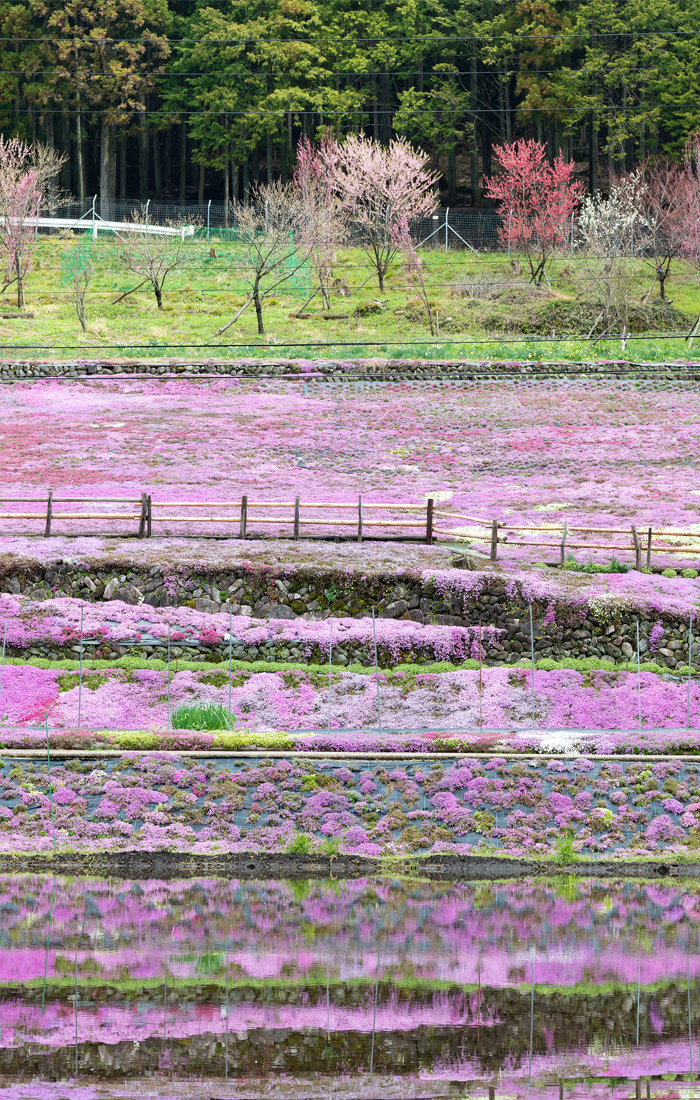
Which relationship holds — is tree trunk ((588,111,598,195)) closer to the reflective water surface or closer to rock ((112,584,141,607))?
rock ((112,584,141,607))

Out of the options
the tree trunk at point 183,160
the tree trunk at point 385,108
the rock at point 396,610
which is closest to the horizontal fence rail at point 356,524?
the rock at point 396,610

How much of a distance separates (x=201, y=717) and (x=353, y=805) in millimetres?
3766

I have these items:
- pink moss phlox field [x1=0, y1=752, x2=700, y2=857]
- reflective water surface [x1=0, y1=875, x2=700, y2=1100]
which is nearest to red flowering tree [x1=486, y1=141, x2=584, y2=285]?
pink moss phlox field [x1=0, y1=752, x2=700, y2=857]

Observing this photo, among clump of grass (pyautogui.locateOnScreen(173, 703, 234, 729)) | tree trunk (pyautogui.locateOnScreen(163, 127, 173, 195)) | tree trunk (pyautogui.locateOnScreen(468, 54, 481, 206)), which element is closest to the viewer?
clump of grass (pyautogui.locateOnScreen(173, 703, 234, 729))

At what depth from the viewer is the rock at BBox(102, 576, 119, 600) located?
26250 mm

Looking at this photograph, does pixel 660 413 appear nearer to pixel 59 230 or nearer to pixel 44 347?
pixel 44 347

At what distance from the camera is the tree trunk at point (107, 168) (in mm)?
79938

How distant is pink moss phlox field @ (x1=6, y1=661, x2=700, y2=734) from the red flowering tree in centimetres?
4707

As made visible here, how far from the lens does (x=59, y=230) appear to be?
77.9m

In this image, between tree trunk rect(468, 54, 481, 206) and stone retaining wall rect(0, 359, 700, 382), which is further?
tree trunk rect(468, 54, 481, 206)

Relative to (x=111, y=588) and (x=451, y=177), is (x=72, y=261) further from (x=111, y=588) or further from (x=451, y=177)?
(x=111, y=588)

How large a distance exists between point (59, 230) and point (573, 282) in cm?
2985

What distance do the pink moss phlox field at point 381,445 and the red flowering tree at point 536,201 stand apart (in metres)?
19.6

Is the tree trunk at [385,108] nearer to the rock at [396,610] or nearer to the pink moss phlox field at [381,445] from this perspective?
the pink moss phlox field at [381,445]
